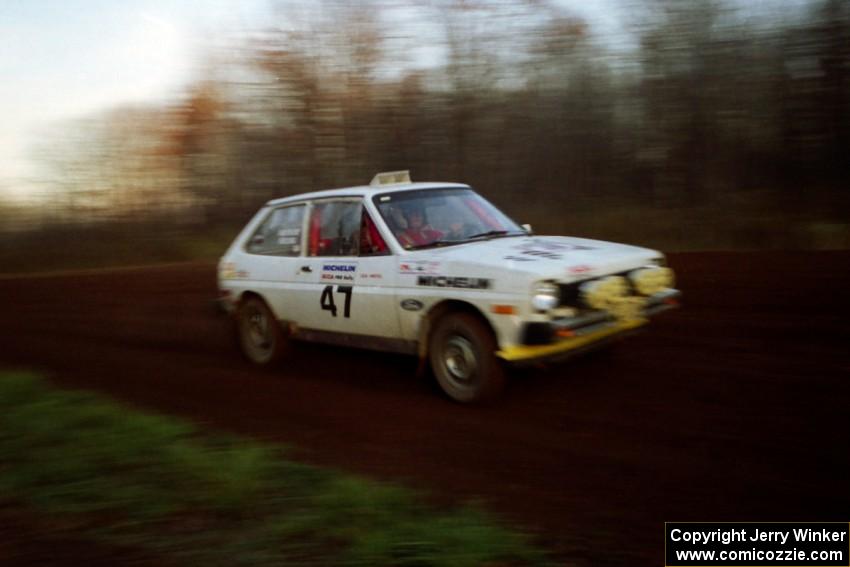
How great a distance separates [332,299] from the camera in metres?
6.64

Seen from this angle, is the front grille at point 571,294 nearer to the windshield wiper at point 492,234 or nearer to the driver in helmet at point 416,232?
the windshield wiper at point 492,234

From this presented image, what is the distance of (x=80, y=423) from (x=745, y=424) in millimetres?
4714

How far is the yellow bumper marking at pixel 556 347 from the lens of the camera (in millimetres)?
5152

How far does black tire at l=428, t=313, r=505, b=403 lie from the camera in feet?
17.8

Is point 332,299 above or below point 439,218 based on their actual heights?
below

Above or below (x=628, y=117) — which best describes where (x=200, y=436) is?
below

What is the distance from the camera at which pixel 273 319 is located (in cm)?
742

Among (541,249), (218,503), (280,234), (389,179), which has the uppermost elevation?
(389,179)

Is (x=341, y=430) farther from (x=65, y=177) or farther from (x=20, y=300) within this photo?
(x=65, y=177)

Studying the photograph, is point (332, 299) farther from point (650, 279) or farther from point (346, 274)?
point (650, 279)

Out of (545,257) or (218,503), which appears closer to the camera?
(218,503)

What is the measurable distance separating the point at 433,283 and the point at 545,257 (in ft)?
2.97

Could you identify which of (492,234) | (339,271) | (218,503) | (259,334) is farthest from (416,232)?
(218,503)

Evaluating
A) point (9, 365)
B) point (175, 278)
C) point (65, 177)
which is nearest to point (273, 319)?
point (9, 365)
